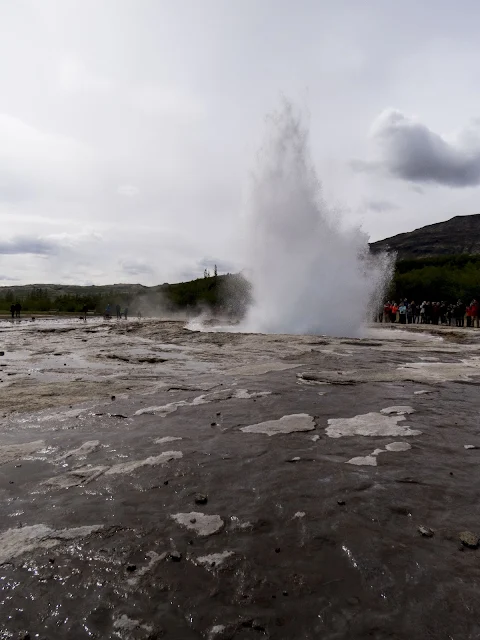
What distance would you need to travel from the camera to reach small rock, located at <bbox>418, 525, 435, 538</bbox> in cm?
260

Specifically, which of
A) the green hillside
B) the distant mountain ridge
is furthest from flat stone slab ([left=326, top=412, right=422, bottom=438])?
the distant mountain ridge

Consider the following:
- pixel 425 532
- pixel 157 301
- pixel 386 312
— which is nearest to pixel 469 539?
pixel 425 532

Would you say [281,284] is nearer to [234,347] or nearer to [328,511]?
[234,347]

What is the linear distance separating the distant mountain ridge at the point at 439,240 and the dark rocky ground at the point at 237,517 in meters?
132

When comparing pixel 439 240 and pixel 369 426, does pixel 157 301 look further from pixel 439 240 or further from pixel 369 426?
pixel 439 240

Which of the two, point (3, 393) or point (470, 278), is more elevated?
point (470, 278)

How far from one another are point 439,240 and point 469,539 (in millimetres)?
166566

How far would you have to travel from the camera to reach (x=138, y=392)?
673 centimetres

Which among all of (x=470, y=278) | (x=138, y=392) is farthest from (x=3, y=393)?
(x=470, y=278)

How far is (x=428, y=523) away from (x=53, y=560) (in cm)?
232

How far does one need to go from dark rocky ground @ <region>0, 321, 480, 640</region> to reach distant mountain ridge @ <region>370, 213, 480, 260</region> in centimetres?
13203

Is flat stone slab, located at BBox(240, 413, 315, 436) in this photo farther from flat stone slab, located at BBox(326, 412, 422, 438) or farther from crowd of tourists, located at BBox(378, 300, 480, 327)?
crowd of tourists, located at BBox(378, 300, 480, 327)

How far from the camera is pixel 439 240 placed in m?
151

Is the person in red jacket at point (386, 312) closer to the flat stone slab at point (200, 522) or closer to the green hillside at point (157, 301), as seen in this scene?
the green hillside at point (157, 301)
